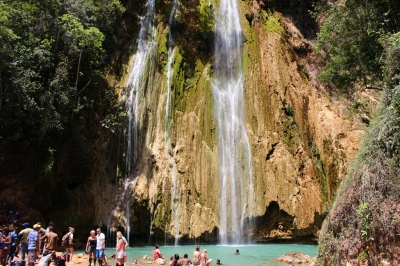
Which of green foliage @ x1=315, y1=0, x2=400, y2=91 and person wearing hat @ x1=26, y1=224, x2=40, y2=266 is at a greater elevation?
green foliage @ x1=315, y1=0, x2=400, y2=91

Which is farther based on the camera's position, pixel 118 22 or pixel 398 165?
pixel 118 22

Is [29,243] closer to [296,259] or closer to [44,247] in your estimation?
[44,247]

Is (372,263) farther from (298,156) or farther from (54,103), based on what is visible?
(54,103)

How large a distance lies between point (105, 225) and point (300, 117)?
13.5m

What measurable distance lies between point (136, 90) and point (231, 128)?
6320 mm

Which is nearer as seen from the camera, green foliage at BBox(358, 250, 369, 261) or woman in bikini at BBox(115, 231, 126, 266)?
green foliage at BBox(358, 250, 369, 261)

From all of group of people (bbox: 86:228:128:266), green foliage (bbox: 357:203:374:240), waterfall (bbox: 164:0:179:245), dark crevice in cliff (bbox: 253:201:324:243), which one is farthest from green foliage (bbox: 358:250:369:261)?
waterfall (bbox: 164:0:179:245)

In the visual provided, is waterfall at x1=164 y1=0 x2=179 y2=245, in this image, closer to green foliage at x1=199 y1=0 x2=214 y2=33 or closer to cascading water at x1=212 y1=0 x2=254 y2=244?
green foliage at x1=199 y1=0 x2=214 y2=33

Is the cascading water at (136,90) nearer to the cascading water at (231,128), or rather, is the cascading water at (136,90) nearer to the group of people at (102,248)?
the cascading water at (231,128)

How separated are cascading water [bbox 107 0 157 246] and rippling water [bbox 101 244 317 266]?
2.93m

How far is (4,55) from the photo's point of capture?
58.9 feet

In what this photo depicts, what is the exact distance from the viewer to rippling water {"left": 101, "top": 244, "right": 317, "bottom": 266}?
1546cm

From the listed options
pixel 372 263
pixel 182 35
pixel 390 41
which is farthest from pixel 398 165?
pixel 182 35

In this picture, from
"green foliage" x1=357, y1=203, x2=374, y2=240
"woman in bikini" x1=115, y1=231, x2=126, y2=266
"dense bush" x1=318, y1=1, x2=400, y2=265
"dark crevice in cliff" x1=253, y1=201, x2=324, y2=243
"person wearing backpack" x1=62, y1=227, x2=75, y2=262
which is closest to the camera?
"dense bush" x1=318, y1=1, x2=400, y2=265
